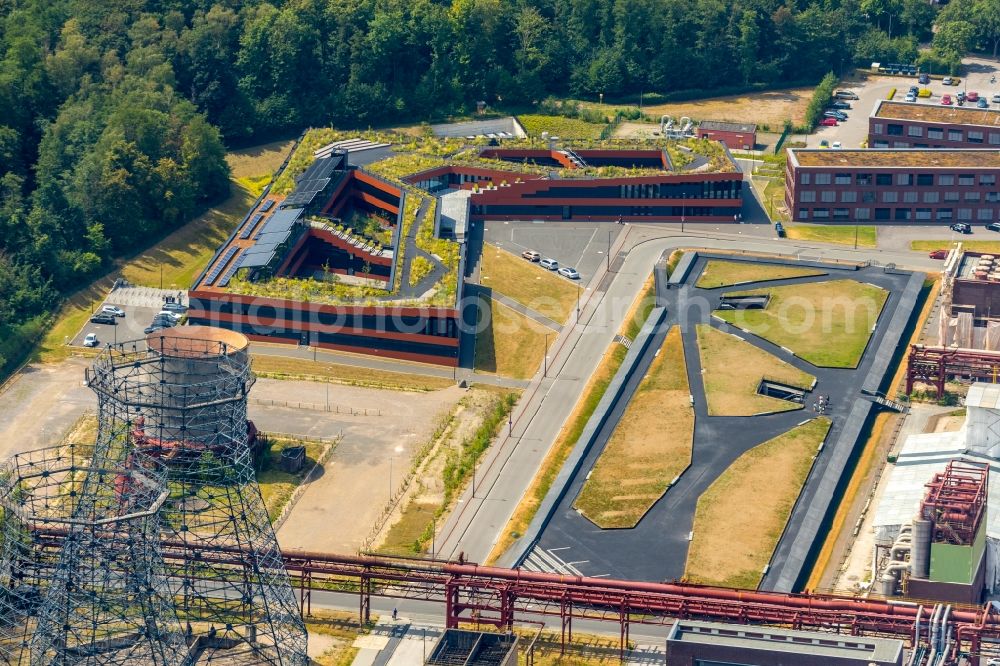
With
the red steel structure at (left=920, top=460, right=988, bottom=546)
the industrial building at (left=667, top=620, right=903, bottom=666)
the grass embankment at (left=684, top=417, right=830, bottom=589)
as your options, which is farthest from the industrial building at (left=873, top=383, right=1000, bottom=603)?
the industrial building at (left=667, top=620, right=903, bottom=666)

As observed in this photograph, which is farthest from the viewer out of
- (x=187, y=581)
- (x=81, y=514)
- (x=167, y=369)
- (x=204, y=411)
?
(x=167, y=369)

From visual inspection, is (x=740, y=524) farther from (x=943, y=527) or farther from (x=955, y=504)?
(x=955, y=504)

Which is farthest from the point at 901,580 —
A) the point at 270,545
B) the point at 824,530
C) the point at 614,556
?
the point at 270,545

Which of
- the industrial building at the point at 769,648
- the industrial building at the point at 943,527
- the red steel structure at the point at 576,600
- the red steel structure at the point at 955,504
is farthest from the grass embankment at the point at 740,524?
the industrial building at the point at 769,648

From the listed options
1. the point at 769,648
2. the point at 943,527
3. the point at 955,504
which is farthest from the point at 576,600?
the point at 955,504

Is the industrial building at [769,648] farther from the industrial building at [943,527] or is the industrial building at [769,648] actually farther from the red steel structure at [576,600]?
the industrial building at [943,527]

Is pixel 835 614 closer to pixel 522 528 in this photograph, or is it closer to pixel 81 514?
pixel 522 528
